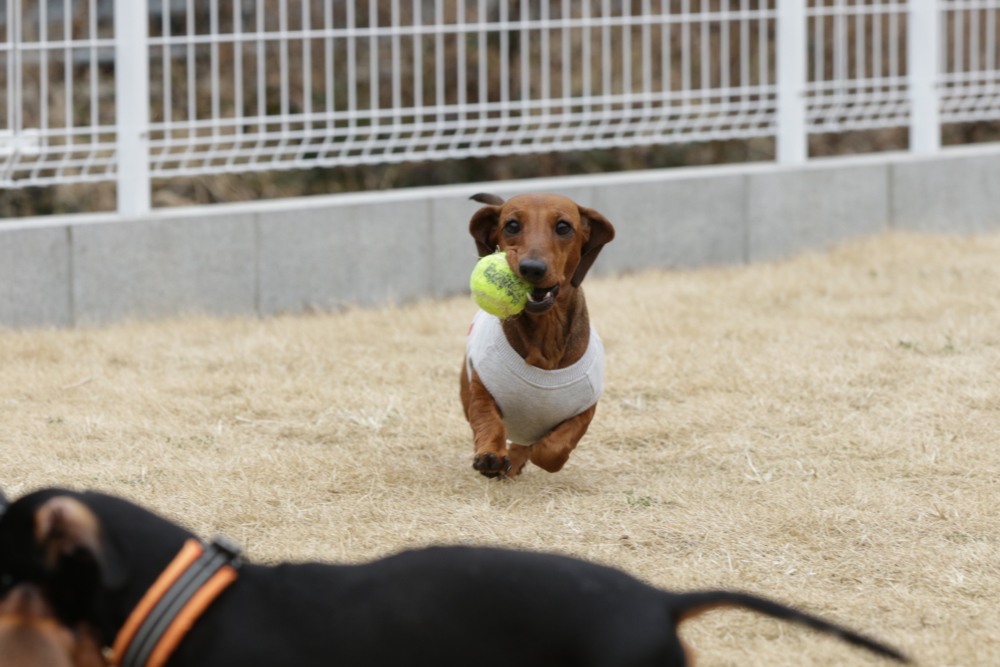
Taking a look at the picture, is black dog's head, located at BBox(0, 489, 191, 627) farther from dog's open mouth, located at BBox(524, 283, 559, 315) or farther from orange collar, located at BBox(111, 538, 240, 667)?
dog's open mouth, located at BBox(524, 283, 559, 315)

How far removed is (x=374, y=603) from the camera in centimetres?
180

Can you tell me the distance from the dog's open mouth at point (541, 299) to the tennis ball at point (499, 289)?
0.02 meters

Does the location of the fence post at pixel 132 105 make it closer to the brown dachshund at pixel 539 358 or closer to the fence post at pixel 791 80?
the brown dachshund at pixel 539 358

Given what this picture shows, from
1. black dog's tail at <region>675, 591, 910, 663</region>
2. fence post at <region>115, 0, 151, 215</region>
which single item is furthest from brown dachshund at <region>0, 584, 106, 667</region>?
fence post at <region>115, 0, 151, 215</region>

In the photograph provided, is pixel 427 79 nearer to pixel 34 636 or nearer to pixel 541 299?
pixel 541 299

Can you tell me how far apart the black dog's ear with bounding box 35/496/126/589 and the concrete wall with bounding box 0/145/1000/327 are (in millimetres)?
4192

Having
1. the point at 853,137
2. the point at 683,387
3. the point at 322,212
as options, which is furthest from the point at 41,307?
the point at 853,137

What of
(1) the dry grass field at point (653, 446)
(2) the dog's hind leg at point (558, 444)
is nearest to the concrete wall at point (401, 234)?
(1) the dry grass field at point (653, 446)

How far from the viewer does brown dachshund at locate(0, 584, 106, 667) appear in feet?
5.90

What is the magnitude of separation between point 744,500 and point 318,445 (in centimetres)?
137

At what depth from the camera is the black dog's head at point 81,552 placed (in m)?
1.80

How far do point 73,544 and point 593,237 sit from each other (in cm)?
224

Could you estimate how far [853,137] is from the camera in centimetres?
1029

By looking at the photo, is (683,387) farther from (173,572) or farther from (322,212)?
(173,572)
